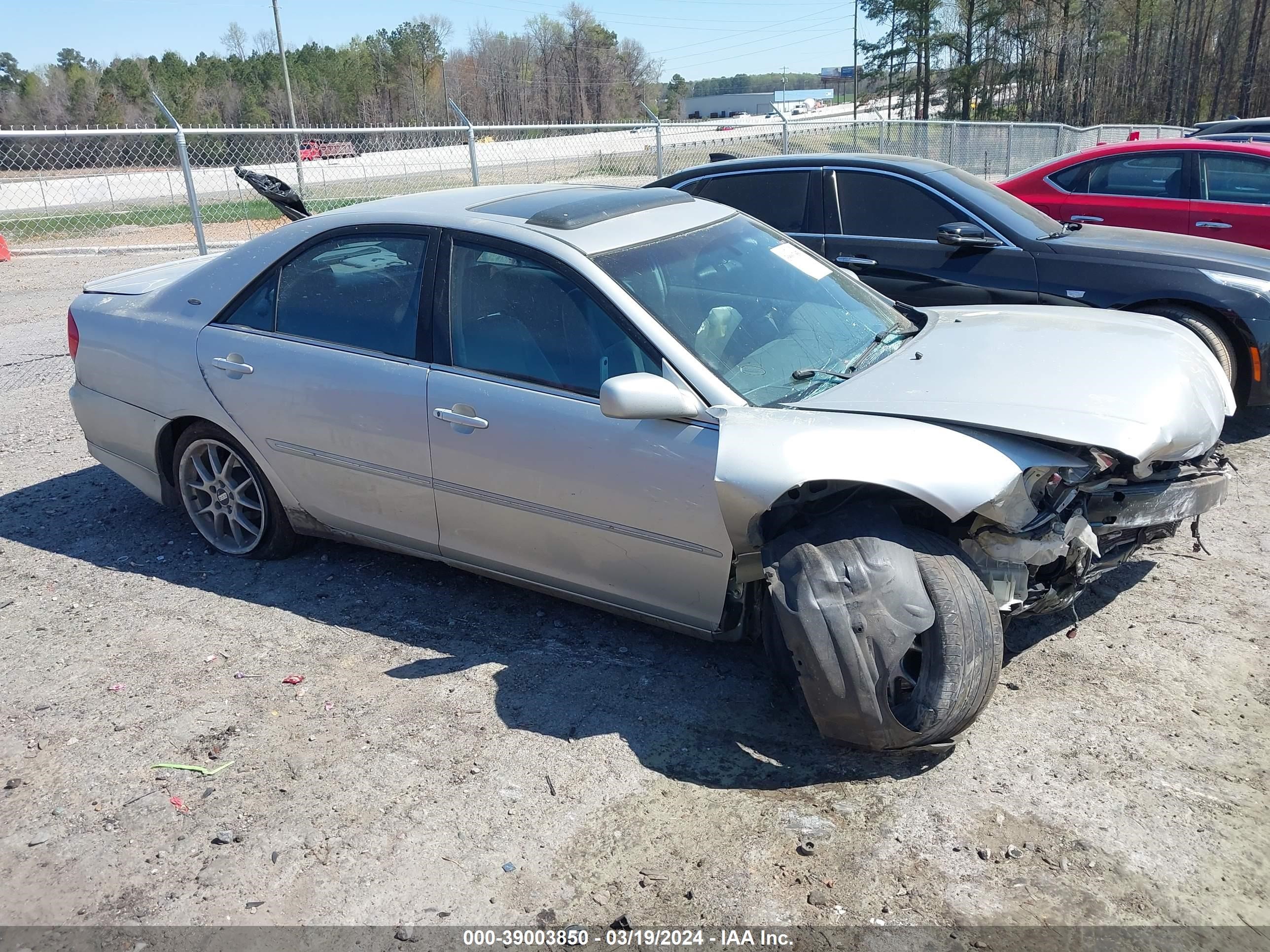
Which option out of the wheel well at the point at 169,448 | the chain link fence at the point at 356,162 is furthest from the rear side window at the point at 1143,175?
the wheel well at the point at 169,448

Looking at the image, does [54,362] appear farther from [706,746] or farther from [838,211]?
[706,746]

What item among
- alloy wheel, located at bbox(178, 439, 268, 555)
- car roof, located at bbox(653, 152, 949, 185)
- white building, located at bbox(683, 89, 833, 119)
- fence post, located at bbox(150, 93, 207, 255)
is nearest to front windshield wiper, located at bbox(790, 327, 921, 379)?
alloy wheel, located at bbox(178, 439, 268, 555)

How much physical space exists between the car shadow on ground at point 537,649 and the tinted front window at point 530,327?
107 centimetres

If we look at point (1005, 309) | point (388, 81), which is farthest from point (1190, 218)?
point (388, 81)

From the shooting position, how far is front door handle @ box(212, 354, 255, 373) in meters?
4.34

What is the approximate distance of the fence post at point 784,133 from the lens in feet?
51.0

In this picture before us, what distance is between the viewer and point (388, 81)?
6291 cm

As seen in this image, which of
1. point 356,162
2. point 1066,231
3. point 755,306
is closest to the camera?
point 755,306

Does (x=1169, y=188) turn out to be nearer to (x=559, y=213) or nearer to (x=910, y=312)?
(x=910, y=312)

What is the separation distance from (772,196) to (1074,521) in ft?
14.6

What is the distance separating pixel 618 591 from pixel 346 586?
1539 mm

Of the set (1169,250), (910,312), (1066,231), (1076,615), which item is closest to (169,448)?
(910,312)

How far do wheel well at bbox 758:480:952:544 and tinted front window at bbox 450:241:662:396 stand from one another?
65cm

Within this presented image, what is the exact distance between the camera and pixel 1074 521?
10.7ft
